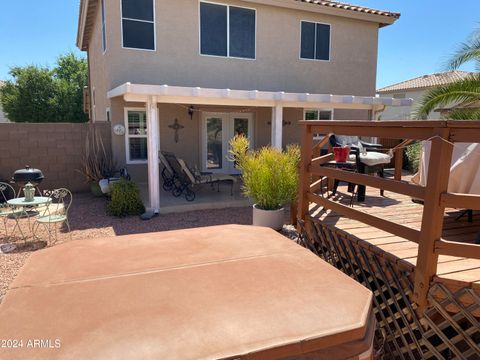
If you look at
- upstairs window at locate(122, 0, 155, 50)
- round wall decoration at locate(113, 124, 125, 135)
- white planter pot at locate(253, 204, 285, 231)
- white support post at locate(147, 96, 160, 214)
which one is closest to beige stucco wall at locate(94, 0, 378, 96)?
upstairs window at locate(122, 0, 155, 50)

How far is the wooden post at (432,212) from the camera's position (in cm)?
257

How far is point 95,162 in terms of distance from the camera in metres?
9.51

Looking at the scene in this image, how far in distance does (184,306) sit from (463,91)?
9179mm

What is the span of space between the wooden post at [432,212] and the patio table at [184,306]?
1.15 m

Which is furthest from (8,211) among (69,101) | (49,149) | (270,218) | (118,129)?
(69,101)

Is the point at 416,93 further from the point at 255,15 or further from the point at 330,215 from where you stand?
the point at 330,215

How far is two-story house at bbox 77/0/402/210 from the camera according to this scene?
9664 millimetres

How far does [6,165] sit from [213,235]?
29.8 feet

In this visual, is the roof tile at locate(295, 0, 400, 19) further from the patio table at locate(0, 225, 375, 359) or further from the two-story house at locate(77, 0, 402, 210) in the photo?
the patio table at locate(0, 225, 375, 359)

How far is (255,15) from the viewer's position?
36.1 ft

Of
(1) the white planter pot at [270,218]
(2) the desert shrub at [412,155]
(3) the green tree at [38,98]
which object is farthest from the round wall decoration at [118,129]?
(3) the green tree at [38,98]

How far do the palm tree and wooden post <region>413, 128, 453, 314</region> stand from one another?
23.1ft

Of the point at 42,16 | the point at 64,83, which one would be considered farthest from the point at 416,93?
the point at 42,16

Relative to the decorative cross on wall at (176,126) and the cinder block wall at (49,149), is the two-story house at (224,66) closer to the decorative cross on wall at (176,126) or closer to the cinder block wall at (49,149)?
the decorative cross on wall at (176,126)
